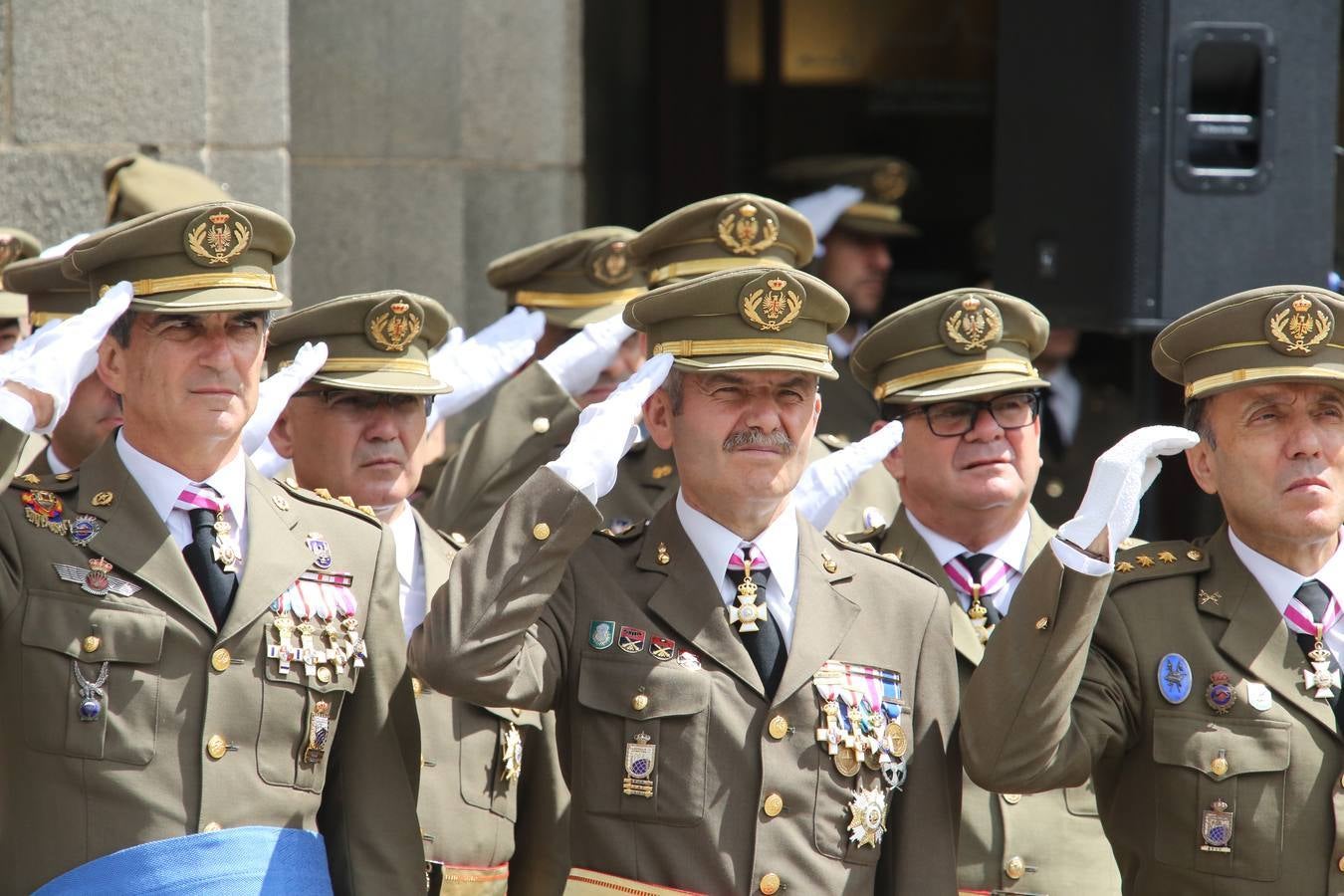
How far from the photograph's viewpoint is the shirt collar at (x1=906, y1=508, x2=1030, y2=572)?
431 cm

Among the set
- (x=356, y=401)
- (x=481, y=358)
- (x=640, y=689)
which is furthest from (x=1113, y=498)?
(x=481, y=358)

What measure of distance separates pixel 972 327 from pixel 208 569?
1.80 m

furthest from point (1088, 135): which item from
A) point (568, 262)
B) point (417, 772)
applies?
point (417, 772)

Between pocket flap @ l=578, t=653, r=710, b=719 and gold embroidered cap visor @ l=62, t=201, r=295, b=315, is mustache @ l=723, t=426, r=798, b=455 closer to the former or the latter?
pocket flap @ l=578, t=653, r=710, b=719

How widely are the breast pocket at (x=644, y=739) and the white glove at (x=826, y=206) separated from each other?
3.87 m

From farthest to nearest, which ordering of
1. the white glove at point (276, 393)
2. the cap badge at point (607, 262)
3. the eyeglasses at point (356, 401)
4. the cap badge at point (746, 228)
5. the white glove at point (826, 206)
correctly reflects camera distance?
the white glove at point (826, 206) < the cap badge at point (607, 262) < the cap badge at point (746, 228) < the eyeglasses at point (356, 401) < the white glove at point (276, 393)

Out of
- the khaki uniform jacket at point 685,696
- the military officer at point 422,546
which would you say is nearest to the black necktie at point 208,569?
the khaki uniform jacket at point 685,696

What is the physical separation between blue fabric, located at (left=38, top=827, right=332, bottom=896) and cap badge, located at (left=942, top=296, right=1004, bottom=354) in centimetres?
187

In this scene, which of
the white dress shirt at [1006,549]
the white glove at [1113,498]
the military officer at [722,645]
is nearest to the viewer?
the white glove at [1113,498]

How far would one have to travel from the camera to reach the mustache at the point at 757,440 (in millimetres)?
3504

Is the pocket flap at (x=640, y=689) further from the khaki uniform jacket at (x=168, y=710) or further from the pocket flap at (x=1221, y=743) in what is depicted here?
the pocket flap at (x=1221, y=743)

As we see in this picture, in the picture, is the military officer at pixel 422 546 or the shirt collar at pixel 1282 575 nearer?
the shirt collar at pixel 1282 575

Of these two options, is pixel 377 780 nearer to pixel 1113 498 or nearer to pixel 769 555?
pixel 769 555

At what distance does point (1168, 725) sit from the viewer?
348cm
